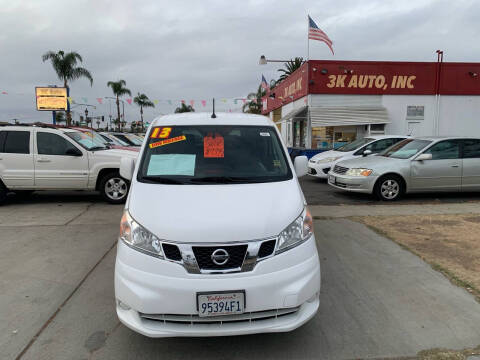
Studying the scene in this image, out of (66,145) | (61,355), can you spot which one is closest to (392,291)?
(61,355)

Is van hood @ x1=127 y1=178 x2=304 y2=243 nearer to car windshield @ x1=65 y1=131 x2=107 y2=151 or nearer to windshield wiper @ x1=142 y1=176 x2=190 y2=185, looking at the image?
windshield wiper @ x1=142 y1=176 x2=190 y2=185

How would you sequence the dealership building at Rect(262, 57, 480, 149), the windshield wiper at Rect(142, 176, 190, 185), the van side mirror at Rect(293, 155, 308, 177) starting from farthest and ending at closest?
the dealership building at Rect(262, 57, 480, 149) → the van side mirror at Rect(293, 155, 308, 177) → the windshield wiper at Rect(142, 176, 190, 185)

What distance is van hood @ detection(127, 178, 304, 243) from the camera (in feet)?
8.60

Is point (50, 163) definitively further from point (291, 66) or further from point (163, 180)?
point (291, 66)

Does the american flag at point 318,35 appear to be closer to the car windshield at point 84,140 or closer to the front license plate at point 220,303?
the car windshield at point 84,140

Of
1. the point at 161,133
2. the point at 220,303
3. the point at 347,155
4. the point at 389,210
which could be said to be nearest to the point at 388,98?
the point at 347,155

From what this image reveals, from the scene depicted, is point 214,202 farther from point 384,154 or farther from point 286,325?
point 384,154

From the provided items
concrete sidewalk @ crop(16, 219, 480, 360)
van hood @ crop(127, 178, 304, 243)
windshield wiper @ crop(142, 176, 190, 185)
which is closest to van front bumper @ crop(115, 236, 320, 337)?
van hood @ crop(127, 178, 304, 243)

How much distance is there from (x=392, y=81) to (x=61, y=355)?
19.3m

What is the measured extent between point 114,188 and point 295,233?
6.19 m

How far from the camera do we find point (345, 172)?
28.9ft

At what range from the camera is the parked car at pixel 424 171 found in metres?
8.30

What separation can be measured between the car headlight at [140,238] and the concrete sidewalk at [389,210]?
453 cm

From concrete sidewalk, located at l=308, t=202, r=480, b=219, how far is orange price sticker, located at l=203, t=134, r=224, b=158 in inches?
140
